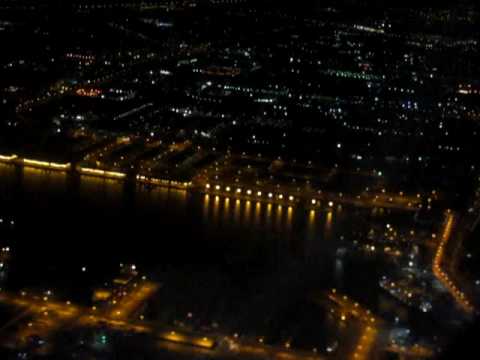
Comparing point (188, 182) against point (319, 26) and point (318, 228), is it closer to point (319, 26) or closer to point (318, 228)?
point (318, 228)

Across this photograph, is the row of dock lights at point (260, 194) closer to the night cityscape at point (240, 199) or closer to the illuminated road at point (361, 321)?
the night cityscape at point (240, 199)

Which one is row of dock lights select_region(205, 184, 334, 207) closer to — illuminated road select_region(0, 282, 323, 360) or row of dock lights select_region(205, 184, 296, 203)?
row of dock lights select_region(205, 184, 296, 203)

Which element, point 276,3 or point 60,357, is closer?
point 60,357

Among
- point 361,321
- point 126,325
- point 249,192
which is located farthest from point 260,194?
point 126,325

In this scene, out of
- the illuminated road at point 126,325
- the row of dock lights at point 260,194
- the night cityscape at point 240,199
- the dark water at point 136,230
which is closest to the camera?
the illuminated road at point 126,325

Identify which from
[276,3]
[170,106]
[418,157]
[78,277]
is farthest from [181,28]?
[78,277]

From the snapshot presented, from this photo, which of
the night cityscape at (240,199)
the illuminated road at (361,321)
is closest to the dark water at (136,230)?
the night cityscape at (240,199)
